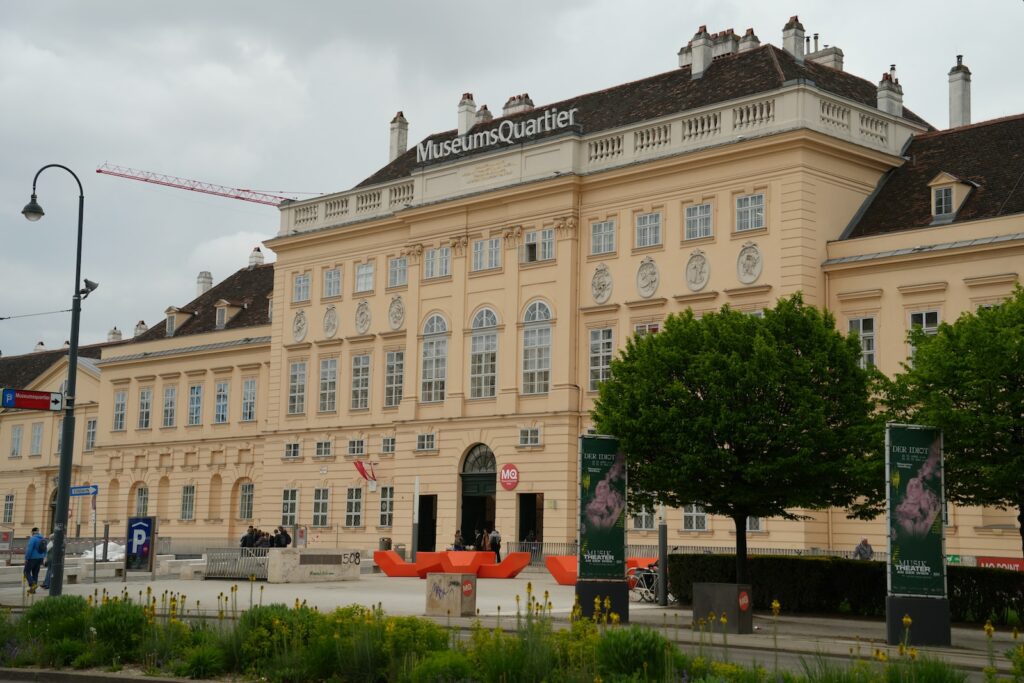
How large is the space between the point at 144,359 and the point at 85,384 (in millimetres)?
12985

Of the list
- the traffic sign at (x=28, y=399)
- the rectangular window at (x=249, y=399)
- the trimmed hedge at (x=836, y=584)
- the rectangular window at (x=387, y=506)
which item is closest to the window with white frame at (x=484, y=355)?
the rectangular window at (x=387, y=506)

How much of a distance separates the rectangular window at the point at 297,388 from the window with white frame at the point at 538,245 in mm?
14027

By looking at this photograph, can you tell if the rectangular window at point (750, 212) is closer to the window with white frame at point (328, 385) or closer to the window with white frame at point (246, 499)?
the window with white frame at point (328, 385)

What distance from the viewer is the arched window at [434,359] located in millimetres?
55625

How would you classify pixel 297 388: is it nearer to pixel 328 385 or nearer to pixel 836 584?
pixel 328 385

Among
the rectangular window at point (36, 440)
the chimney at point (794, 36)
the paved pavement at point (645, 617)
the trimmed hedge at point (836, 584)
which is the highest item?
the chimney at point (794, 36)

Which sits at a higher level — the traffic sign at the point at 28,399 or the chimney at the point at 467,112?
the chimney at the point at 467,112

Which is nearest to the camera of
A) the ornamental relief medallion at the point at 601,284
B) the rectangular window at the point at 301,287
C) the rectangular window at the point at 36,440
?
the ornamental relief medallion at the point at 601,284

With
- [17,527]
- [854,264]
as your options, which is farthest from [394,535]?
[17,527]

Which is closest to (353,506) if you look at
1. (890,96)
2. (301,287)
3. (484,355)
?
(484,355)

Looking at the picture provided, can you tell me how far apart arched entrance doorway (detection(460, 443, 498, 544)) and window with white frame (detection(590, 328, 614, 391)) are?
17.9 feet

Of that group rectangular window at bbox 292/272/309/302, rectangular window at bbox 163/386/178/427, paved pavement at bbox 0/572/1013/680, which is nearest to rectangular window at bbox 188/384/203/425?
rectangular window at bbox 163/386/178/427

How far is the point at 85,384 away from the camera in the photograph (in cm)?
8562

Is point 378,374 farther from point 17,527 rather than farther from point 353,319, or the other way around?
point 17,527
